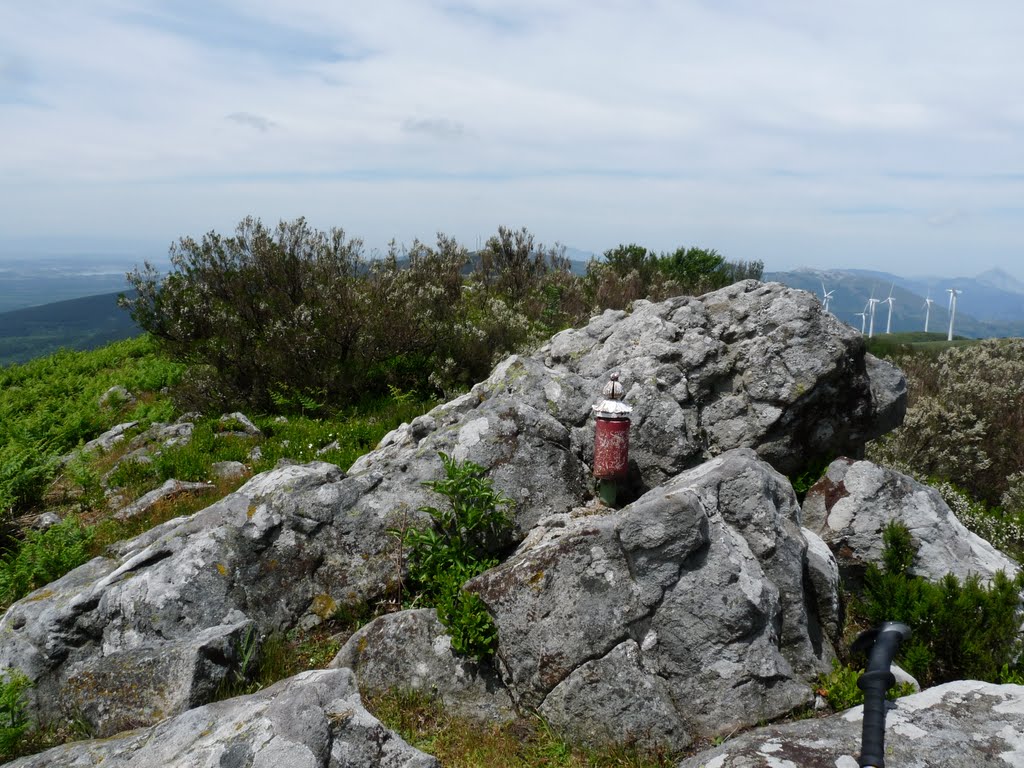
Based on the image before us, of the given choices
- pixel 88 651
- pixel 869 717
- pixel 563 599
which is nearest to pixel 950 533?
pixel 869 717

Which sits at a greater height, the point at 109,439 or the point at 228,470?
the point at 228,470

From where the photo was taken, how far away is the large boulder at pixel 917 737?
4645 mm

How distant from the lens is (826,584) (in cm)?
679

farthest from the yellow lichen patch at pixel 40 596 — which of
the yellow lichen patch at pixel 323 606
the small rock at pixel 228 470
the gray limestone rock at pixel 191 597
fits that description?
the small rock at pixel 228 470

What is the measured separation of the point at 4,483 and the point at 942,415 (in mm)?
19864

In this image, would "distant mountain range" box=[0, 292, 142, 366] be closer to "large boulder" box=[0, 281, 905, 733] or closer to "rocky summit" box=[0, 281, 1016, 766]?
"large boulder" box=[0, 281, 905, 733]

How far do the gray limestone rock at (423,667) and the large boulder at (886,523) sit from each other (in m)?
4.55

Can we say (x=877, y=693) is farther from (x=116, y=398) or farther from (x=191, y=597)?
(x=116, y=398)

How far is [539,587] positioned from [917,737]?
3.32 metres

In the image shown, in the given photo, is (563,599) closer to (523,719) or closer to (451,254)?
(523,719)

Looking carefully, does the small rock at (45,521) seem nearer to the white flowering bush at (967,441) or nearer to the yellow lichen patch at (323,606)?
the yellow lichen patch at (323,606)

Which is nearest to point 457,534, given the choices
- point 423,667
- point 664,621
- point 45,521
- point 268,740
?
point 423,667

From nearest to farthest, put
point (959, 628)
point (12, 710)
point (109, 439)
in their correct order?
point (12, 710), point (959, 628), point (109, 439)

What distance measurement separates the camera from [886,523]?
7.62m
